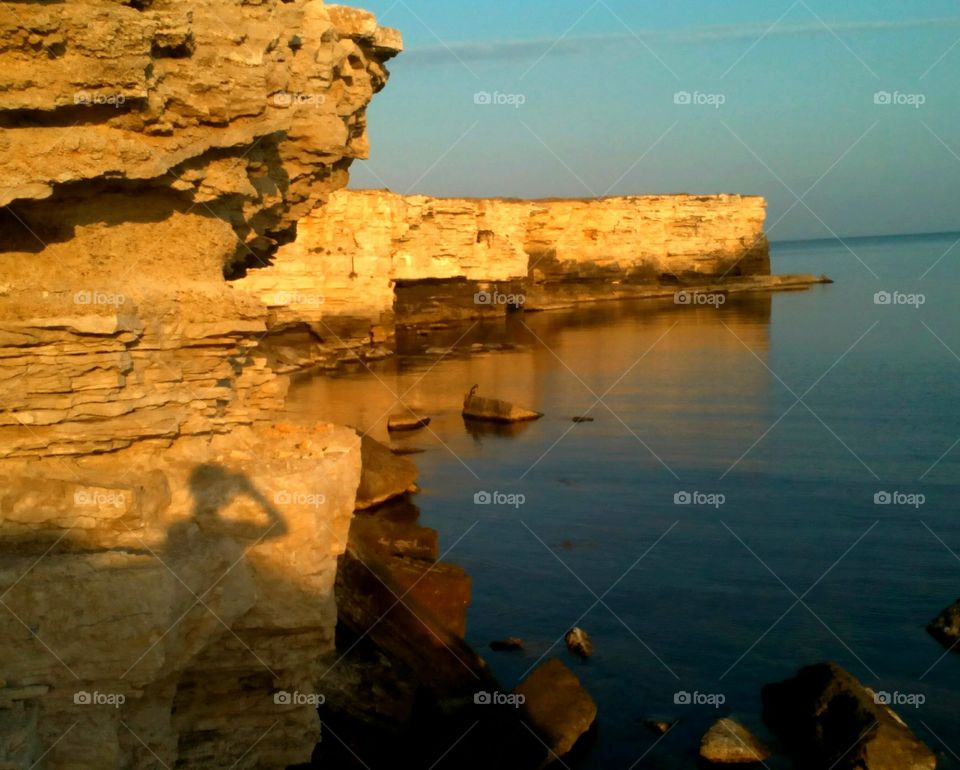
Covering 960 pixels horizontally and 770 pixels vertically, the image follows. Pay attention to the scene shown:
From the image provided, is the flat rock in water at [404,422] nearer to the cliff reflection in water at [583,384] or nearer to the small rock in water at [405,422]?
the small rock in water at [405,422]

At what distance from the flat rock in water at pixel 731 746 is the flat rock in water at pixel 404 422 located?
16.8m

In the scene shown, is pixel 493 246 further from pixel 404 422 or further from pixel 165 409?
pixel 165 409

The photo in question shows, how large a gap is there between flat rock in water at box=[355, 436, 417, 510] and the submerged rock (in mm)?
7638

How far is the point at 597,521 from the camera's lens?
17.1 metres

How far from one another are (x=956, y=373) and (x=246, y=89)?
100 ft

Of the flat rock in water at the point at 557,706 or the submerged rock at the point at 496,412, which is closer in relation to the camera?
the flat rock in water at the point at 557,706

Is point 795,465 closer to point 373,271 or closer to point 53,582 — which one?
point 53,582

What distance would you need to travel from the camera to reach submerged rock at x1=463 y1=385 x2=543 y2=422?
87.7 feet

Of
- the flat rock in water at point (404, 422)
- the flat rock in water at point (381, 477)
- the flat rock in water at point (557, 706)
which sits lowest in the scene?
the flat rock in water at point (557, 706)

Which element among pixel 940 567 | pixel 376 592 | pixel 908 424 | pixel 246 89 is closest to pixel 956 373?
Result: pixel 908 424

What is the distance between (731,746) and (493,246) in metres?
47.0

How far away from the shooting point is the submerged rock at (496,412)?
87.7 ft

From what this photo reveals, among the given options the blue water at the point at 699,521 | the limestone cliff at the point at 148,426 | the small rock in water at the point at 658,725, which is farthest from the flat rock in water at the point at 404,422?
the limestone cliff at the point at 148,426

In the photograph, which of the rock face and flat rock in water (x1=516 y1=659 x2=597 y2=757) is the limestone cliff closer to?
flat rock in water (x1=516 y1=659 x2=597 y2=757)
